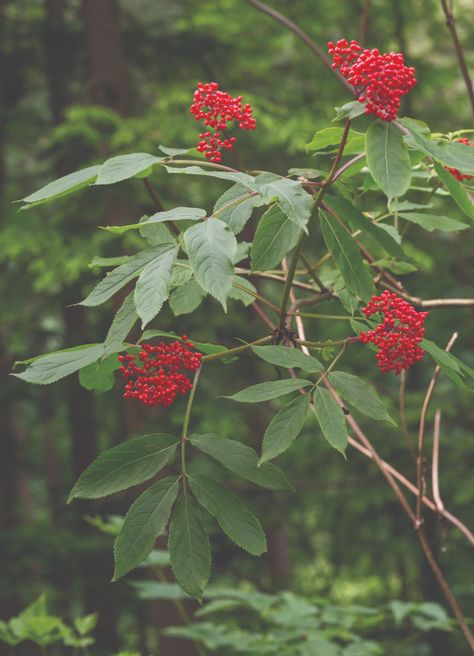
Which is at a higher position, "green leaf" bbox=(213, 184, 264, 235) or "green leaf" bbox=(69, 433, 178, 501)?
"green leaf" bbox=(213, 184, 264, 235)

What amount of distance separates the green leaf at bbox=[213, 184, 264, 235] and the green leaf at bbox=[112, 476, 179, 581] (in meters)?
0.43

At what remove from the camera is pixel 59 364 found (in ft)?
4.47

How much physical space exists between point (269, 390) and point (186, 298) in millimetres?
405

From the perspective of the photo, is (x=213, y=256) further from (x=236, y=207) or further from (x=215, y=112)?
(x=215, y=112)

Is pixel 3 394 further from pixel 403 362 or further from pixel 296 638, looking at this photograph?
pixel 403 362

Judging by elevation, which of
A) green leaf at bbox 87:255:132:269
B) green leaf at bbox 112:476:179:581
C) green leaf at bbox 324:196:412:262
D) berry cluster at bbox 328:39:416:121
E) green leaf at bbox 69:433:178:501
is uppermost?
berry cluster at bbox 328:39:416:121

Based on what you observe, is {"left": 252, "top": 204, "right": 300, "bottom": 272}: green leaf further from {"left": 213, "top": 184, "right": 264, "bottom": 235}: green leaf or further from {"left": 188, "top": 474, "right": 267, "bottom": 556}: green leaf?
{"left": 188, "top": 474, "right": 267, "bottom": 556}: green leaf

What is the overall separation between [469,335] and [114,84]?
459cm

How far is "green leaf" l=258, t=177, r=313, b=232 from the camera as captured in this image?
114 centimetres

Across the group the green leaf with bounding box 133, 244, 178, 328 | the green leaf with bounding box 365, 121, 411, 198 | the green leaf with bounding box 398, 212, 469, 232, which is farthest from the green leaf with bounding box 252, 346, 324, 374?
the green leaf with bounding box 398, 212, 469, 232

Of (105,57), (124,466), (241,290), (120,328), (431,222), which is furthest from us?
(105,57)

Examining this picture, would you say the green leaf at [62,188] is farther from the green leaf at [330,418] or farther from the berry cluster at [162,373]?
the green leaf at [330,418]

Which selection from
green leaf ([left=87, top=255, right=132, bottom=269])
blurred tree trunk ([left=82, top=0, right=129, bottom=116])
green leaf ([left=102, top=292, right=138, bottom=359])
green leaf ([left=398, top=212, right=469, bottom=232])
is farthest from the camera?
blurred tree trunk ([left=82, top=0, right=129, bottom=116])

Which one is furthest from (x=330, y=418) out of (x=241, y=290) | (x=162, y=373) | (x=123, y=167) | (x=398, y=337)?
(x=123, y=167)
